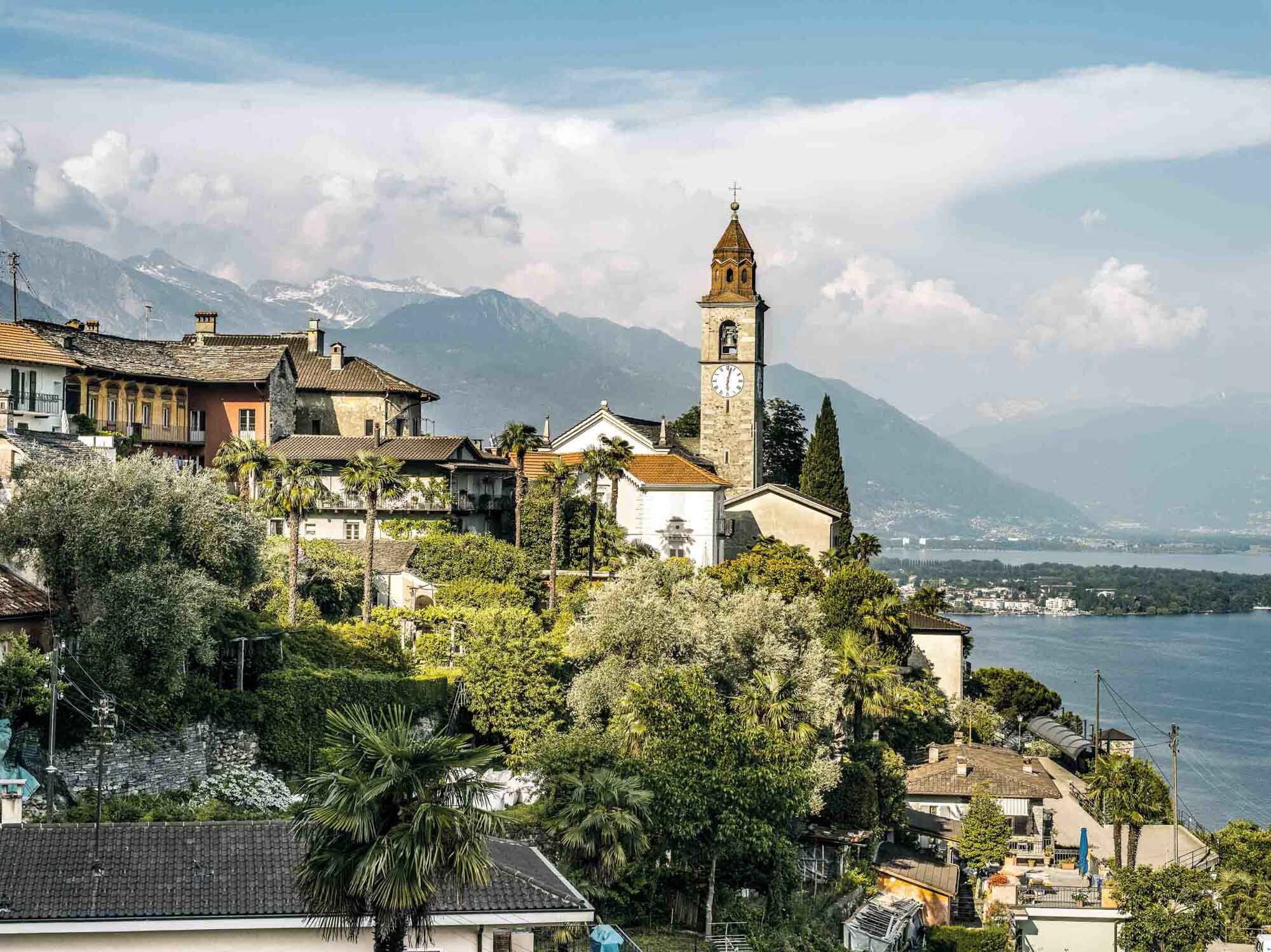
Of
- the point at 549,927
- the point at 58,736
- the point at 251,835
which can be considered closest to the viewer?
the point at 251,835

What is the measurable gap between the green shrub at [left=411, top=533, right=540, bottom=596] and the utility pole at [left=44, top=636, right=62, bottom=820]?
2742 centimetres

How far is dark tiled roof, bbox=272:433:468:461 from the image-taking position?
62.2 m

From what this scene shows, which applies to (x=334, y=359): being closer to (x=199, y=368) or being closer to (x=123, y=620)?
(x=199, y=368)

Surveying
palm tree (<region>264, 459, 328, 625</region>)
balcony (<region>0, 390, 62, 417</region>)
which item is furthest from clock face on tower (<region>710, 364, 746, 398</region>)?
balcony (<region>0, 390, 62, 417</region>)

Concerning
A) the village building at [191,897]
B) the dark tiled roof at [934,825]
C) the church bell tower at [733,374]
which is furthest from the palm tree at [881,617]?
the village building at [191,897]

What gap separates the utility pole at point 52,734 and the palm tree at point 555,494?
2830 cm

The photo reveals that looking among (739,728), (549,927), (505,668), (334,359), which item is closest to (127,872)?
(549,927)

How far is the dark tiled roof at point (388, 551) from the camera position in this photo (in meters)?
57.2

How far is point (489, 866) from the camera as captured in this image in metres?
18.4

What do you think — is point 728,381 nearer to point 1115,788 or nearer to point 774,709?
point 1115,788

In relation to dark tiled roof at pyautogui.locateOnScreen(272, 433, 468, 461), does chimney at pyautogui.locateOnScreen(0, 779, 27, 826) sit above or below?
below

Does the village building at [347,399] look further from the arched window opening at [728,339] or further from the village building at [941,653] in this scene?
the village building at [941,653]

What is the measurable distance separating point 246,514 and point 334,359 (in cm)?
3737

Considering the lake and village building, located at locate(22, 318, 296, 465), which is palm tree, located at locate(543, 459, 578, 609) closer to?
village building, located at locate(22, 318, 296, 465)
